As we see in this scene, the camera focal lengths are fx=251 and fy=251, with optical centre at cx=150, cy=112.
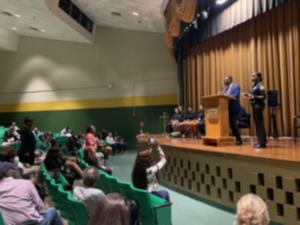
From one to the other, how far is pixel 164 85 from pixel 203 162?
7725mm

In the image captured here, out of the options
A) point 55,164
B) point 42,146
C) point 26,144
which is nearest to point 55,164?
point 55,164

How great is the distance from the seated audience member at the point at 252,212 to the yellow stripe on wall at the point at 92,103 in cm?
966

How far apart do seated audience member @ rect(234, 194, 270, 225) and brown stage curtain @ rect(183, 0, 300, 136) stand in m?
5.48

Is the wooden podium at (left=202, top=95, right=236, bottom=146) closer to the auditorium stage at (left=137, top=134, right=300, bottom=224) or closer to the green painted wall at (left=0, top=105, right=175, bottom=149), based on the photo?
the auditorium stage at (left=137, top=134, right=300, bottom=224)

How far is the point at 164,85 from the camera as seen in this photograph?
10922 millimetres

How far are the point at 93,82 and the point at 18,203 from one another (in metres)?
10.5

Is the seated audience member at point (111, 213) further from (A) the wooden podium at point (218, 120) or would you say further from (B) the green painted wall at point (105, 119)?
(B) the green painted wall at point (105, 119)

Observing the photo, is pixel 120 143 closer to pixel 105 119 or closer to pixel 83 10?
pixel 105 119

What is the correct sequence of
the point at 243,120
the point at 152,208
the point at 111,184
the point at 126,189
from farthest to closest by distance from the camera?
the point at 243,120 < the point at 111,184 < the point at 126,189 < the point at 152,208

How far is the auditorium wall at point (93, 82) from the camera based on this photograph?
1103 centimetres

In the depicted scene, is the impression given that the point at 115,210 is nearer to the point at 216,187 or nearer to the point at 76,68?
the point at 216,187

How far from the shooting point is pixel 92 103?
478 inches

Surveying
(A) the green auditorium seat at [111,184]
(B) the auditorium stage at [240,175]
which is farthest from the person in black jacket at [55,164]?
(B) the auditorium stage at [240,175]

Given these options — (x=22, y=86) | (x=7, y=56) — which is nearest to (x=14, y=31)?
(x=7, y=56)
